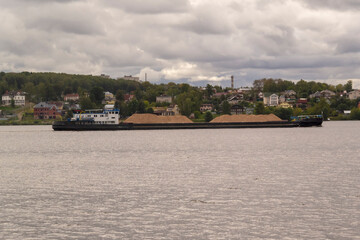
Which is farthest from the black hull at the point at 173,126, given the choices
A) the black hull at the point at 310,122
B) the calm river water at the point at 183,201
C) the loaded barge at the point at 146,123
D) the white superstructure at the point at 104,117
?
the calm river water at the point at 183,201

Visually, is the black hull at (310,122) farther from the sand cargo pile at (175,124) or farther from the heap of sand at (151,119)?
the heap of sand at (151,119)

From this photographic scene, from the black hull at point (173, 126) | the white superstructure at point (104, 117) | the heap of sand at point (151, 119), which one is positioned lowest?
the black hull at point (173, 126)

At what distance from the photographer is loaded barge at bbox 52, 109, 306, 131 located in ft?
404

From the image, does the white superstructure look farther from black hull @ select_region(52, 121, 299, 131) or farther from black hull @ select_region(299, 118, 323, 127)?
black hull @ select_region(299, 118, 323, 127)

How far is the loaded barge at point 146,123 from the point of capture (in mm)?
123188

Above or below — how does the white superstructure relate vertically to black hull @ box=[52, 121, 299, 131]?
above

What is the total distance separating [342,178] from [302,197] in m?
8.46

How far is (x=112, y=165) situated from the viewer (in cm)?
4459

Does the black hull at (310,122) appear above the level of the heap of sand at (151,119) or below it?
below

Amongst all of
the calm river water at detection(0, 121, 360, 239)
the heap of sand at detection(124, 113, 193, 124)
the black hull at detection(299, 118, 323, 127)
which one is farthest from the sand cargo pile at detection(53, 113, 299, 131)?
the calm river water at detection(0, 121, 360, 239)

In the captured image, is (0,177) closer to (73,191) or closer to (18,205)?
(73,191)

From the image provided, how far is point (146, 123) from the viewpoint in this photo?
145 meters

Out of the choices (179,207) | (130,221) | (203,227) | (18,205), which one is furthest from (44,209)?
(203,227)

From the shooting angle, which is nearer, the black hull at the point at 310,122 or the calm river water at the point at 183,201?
the calm river water at the point at 183,201
